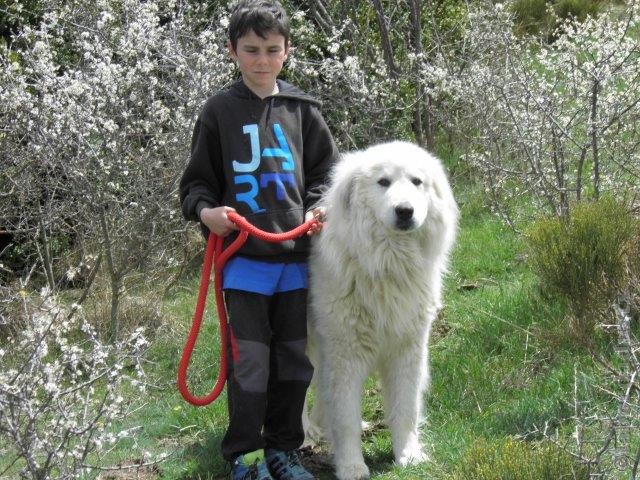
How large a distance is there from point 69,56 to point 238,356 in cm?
423

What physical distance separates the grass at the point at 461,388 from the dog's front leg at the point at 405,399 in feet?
0.33

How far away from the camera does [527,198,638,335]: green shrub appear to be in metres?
4.30

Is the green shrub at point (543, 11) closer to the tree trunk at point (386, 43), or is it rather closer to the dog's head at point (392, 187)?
the tree trunk at point (386, 43)

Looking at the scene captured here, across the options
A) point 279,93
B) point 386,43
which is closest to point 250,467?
point 279,93

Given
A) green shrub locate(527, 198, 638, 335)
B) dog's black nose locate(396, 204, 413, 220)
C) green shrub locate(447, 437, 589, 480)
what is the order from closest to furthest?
green shrub locate(447, 437, 589, 480), dog's black nose locate(396, 204, 413, 220), green shrub locate(527, 198, 638, 335)

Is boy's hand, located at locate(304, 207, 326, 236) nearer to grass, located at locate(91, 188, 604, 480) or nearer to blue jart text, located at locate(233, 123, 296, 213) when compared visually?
blue jart text, located at locate(233, 123, 296, 213)

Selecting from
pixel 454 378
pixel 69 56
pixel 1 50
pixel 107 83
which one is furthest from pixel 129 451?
pixel 69 56

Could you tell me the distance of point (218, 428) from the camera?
450 centimetres

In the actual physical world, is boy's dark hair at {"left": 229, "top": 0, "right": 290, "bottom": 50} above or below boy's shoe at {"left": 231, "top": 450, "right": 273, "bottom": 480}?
above

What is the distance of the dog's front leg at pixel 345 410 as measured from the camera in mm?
3777

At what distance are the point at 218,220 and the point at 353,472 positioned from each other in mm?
1255

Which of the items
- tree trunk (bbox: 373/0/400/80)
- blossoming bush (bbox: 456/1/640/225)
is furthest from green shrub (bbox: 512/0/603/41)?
tree trunk (bbox: 373/0/400/80)

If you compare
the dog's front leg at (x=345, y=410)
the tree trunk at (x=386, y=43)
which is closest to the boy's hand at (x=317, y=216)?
the dog's front leg at (x=345, y=410)

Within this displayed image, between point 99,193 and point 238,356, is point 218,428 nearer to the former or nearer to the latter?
point 238,356
